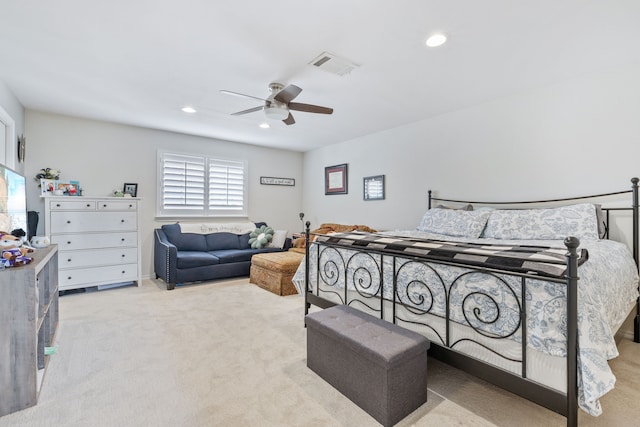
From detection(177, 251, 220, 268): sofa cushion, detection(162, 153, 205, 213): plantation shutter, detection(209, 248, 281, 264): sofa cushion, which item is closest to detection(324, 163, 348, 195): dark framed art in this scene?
detection(209, 248, 281, 264): sofa cushion

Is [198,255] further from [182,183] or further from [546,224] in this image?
[546,224]

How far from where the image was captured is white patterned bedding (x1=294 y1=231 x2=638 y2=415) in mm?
1255

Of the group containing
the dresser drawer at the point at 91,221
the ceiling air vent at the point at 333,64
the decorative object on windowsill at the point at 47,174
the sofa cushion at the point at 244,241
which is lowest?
the sofa cushion at the point at 244,241

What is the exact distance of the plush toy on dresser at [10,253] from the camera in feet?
5.47

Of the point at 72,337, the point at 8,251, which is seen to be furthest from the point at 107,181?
the point at 8,251

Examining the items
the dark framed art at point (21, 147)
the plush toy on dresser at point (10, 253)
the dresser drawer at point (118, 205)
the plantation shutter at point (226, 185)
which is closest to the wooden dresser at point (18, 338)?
the plush toy on dresser at point (10, 253)

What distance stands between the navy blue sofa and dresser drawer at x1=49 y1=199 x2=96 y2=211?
0.98 metres

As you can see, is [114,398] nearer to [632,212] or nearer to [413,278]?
[413,278]

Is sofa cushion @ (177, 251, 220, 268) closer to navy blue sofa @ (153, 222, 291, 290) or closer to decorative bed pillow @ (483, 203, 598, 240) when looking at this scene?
navy blue sofa @ (153, 222, 291, 290)

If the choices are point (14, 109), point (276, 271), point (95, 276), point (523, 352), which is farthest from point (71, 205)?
point (523, 352)

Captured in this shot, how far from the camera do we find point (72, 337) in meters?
2.62

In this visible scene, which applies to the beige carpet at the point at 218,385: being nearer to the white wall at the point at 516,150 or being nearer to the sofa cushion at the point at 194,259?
the sofa cushion at the point at 194,259

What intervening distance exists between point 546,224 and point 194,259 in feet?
13.7

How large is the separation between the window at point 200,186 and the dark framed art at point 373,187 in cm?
229
